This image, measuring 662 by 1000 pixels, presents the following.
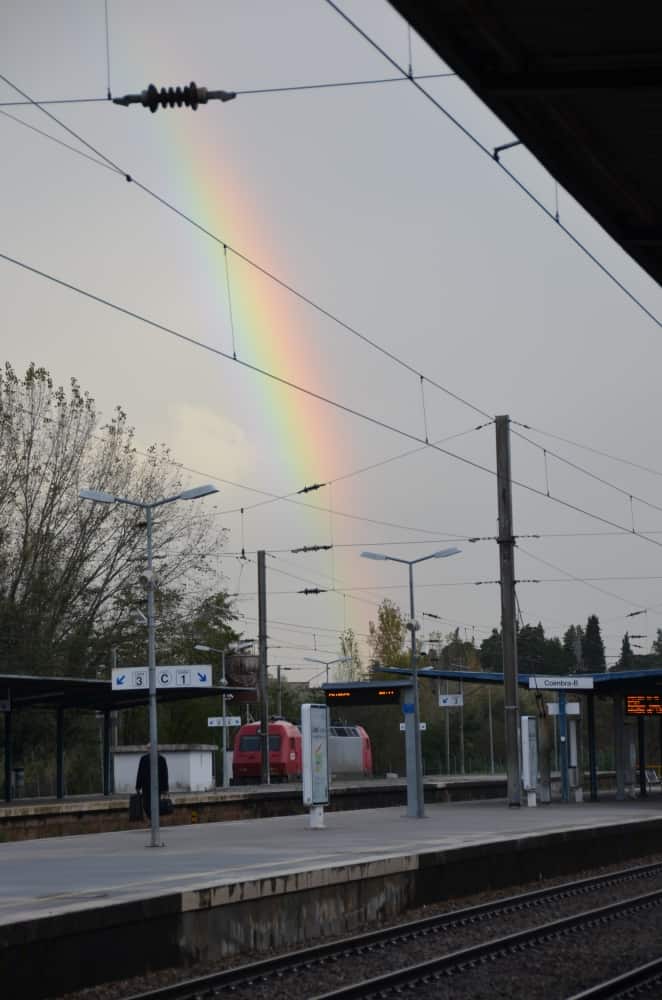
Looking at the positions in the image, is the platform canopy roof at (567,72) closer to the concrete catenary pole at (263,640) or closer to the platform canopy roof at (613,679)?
the platform canopy roof at (613,679)

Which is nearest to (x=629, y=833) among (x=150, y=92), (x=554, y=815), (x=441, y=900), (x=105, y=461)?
(x=554, y=815)

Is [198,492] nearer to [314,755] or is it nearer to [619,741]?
[314,755]

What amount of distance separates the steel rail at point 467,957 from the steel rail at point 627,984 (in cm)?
149

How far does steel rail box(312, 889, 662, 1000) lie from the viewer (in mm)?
12031

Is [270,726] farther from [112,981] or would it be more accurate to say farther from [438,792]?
[112,981]

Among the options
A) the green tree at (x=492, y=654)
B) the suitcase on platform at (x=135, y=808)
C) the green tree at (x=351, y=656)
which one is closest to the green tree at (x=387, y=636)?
the green tree at (x=351, y=656)

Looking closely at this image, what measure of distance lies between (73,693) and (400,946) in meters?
20.6

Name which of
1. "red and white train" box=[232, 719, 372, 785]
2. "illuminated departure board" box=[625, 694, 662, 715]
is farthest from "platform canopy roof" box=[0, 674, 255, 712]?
"red and white train" box=[232, 719, 372, 785]

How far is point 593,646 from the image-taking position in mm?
159000

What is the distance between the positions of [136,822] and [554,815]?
886cm

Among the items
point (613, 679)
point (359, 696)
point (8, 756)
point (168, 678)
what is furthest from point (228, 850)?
point (613, 679)

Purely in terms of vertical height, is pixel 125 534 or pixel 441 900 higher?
pixel 125 534

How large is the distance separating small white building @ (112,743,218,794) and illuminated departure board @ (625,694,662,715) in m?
13.2

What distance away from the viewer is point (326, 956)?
1417 centimetres
